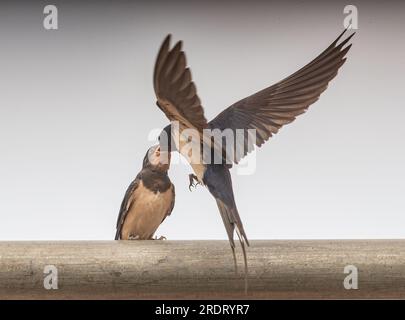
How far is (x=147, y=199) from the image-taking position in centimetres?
94

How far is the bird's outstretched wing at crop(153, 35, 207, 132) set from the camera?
60cm

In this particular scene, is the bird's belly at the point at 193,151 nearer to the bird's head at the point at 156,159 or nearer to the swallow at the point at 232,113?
the swallow at the point at 232,113

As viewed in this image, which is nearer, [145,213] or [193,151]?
[193,151]

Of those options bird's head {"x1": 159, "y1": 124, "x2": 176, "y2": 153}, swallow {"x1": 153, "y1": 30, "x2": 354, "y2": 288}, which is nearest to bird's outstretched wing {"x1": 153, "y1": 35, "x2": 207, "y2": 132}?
swallow {"x1": 153, "y1": 30, "x2": 354, "y2": 288}

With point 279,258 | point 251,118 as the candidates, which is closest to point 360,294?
point 279,258

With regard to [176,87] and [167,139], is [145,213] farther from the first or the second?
[176,87]

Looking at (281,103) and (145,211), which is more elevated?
(281,103)

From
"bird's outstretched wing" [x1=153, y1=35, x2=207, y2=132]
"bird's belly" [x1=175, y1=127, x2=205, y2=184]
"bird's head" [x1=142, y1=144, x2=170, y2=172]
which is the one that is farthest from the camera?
"bird's head" [x1=142, y1=144, x2=170, y2=172]

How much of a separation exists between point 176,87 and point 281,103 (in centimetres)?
26

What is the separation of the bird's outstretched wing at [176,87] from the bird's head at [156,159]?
23 cm

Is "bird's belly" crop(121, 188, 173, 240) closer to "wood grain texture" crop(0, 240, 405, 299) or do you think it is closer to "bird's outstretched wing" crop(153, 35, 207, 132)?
"wood grain texture" crop(0, 240, 405, 299)

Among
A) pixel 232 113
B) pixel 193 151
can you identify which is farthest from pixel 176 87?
pixel 232 113

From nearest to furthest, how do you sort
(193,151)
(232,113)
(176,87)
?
(176,87)
(193,151)
(232,113)
